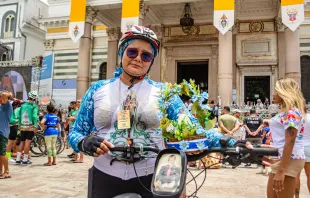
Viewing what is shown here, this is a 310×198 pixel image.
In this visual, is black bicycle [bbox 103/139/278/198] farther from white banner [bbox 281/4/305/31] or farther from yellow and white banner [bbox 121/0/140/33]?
yellow and white banner [bbox 121/0/140/33]

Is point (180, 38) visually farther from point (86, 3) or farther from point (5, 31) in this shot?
point (5, 31)

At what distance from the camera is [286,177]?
286cm

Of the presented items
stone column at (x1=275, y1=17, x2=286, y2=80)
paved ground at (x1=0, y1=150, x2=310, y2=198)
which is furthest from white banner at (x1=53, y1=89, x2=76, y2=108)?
stone column at (x1=275, y1=17, x2=286, y2=80)

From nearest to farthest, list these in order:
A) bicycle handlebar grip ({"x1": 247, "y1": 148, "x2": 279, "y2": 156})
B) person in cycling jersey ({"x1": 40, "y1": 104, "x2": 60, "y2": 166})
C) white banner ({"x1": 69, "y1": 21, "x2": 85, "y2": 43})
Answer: bicycle handlebar grip ({"x1": 247, "y1": 148, "x2": 279, "y2": 156}) → person in cycling jersey ({"x1": 40, "y1": 104, "x2": 60, "y2": 166}) → white banner ({"x1": 69, "y1": 21, "x2": 85, "y2": 43})

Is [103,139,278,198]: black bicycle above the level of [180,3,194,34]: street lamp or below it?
below

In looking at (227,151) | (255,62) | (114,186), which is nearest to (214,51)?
(255,62)

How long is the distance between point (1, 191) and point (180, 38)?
591 inches

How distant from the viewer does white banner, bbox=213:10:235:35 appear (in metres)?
12.4

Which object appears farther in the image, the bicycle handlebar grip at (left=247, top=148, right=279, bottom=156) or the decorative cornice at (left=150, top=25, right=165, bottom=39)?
the decorative cornice at (left=150, top=25, right=165, bottom=39)

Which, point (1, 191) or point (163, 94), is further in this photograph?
point (1, 191)

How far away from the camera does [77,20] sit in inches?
596

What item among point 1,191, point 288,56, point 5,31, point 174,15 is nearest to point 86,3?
point 174,15

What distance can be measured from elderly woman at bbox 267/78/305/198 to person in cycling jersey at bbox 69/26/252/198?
58.1 inches

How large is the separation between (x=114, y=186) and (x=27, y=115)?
7.07 m
